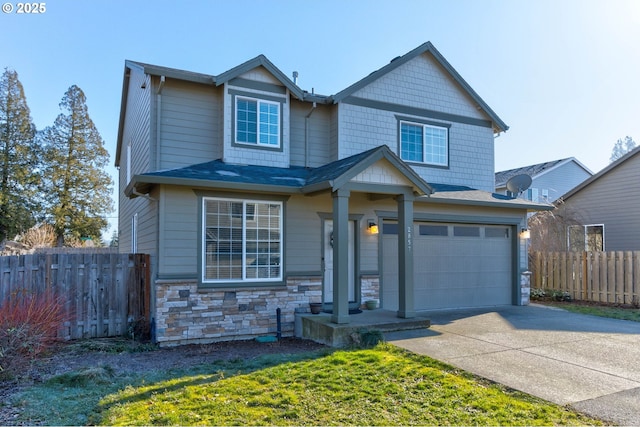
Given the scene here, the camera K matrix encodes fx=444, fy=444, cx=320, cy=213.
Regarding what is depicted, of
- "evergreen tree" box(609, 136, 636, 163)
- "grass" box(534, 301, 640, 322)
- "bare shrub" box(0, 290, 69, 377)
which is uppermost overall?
"evergreen tree" box(609, 136, 636, 163)

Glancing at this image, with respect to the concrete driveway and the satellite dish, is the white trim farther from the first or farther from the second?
the satellite dish

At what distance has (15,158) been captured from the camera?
27.0 metres

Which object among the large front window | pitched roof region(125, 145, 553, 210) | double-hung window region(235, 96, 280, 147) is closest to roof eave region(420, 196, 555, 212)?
pitched roof region(125, 145, 553, 210)

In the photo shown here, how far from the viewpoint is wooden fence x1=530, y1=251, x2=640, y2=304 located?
1259 centimetres

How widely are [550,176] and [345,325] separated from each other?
25.1m

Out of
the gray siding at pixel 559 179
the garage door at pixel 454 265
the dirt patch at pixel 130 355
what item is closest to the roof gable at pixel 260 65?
the garage door at pixel 454 265

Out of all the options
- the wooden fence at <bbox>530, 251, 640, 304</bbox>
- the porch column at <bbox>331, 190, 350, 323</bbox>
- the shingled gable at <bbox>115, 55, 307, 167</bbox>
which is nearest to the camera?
the porch column at <bbox>331, 190, 350, 323</bbox>

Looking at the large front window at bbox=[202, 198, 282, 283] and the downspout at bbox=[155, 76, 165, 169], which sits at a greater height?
the downspout at bbox=[155, 76, 165, 169]

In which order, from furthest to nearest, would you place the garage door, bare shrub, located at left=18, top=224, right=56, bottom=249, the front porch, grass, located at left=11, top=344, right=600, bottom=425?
bare shrub, located at left=18, top=224, right=56, bottom=249 < the garage door < the front porch < grass, located at left=11, top=344, right=600, bottom=425

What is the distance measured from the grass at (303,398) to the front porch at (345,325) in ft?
4.52

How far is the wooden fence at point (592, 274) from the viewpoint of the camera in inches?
496

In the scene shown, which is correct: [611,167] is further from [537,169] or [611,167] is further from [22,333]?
[22,333]

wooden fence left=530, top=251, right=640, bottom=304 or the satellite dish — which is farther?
the satellite dish

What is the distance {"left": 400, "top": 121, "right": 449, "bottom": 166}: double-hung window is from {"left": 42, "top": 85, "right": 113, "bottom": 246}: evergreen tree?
84.7 ft
